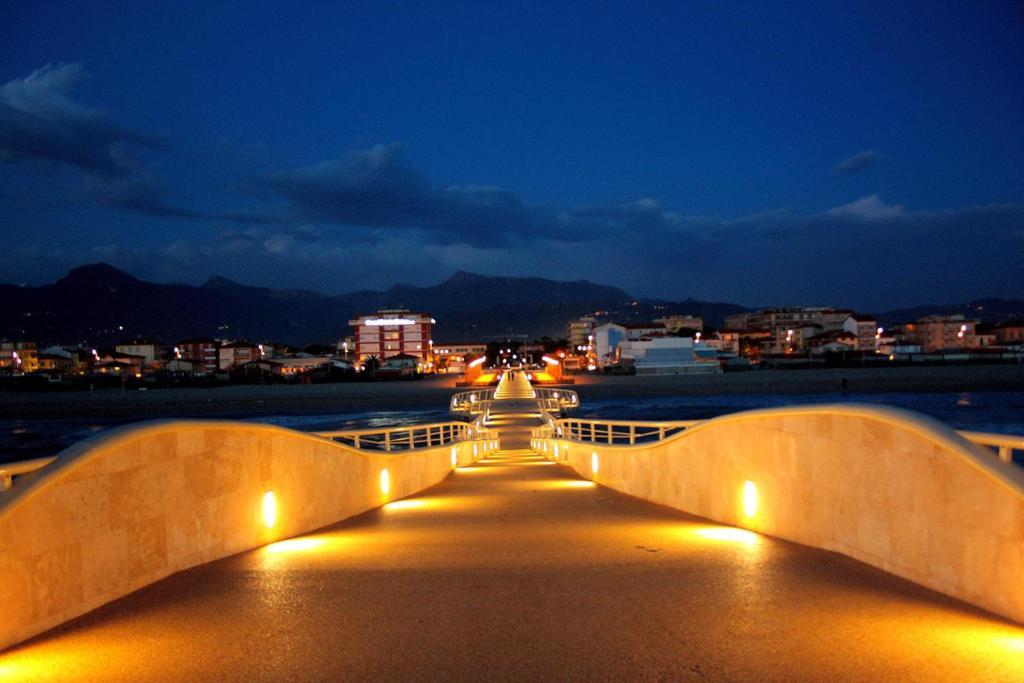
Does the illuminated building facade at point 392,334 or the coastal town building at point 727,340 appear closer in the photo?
the illuminated building facade at point 392,334

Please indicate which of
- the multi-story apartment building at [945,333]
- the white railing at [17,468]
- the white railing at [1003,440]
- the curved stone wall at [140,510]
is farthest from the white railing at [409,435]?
the multi-story apartment building at [945,333]

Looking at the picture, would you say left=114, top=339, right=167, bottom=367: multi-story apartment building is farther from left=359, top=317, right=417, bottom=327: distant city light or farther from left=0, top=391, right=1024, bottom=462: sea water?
left=0, top=391, right=1024, bottom=462: sea water

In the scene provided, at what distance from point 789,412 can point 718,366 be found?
120 m

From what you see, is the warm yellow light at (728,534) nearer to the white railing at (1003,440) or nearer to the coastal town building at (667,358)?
the white railing at (1003,440)

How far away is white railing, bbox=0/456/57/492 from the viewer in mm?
5117

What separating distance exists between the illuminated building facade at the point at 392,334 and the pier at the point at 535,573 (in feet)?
573

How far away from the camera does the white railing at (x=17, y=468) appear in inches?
201

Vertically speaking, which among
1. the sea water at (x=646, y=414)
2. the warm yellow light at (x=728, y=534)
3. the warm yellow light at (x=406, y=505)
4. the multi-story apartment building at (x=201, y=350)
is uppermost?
the multi-story apartment building at (x=201, y=350)

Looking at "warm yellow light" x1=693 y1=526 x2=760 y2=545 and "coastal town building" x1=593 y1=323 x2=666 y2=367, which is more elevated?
"coastal town building" x1=593 y1=323 x2=666 y2=367

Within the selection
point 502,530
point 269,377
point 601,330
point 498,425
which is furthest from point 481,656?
point 601,330

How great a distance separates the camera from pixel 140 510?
243 inches

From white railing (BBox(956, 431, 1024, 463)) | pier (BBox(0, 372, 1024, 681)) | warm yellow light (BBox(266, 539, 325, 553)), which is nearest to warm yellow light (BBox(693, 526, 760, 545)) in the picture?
pier (BBox(0, 372, 1024, 681))

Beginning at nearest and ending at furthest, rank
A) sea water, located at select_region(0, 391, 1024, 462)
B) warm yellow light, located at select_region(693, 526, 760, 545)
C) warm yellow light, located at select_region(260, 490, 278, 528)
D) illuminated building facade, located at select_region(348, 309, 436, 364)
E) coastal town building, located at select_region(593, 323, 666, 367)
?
warm yellow light, located at select_region(693, 526, 760, 545) → warm yellow light, located at select_region(260, 490, 278, 528) → sea water, located at select_region(0, 391, 1024, 462) → coastal town building, located at select_region(593, 323, 666, 367) → illuminated building facade, located at select_region(348, 309, 436, 364)

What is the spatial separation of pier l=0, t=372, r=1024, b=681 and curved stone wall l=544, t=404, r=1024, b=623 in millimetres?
19
